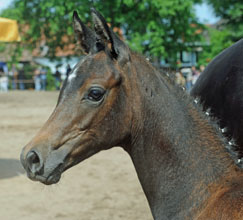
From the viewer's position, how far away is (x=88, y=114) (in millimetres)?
2318

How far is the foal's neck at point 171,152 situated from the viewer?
233 cm

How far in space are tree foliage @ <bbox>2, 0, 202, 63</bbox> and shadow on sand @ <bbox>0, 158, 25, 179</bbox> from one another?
31.4 feet

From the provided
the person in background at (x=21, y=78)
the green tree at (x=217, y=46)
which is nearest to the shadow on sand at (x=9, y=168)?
the green tree at (x=217, y=46)

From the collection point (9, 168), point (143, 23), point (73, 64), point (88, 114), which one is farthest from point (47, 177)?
point (143, 23)

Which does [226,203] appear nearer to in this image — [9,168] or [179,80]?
[179,80]

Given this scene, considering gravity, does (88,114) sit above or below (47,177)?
above

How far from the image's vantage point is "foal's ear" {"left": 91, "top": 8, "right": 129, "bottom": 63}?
90.6 inches

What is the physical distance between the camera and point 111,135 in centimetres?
237

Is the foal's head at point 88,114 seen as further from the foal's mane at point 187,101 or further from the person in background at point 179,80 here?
the person in background at point 179,80

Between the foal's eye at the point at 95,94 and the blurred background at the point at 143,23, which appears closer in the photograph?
the foal's eye at the point at 95,94

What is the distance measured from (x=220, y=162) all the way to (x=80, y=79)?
0.96 metres

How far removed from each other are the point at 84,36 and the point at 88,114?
0.50 meters

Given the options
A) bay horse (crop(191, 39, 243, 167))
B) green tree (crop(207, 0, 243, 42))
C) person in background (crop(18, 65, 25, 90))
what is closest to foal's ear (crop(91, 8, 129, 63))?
bay horse (crop(191, 39, 243, 167))

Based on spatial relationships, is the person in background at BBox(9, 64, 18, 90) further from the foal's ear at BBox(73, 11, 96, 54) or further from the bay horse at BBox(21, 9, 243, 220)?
the bay horse at BBox(21, 9, 243, 220)
